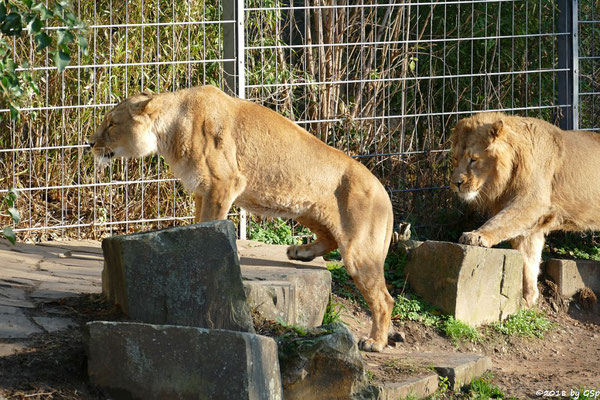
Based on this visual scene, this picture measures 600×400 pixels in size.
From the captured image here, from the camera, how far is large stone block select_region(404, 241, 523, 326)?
7.55m

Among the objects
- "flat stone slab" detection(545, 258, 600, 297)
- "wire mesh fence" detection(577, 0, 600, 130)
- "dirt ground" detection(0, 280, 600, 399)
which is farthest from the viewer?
"wire mesh fence" detection(577, 0, 600, 130)

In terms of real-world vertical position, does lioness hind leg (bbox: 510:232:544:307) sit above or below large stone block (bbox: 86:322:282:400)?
below

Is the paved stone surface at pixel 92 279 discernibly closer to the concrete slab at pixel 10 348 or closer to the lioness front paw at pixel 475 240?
the concrete slab at pixel 10 348

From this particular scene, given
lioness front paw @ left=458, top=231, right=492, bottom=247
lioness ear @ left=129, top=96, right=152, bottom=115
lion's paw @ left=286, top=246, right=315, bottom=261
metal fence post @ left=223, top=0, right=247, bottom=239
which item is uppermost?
metal fence post @ left=223, top=0, right=247, bottom=239

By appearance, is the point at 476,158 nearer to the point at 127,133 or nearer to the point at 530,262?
the point at 530,262

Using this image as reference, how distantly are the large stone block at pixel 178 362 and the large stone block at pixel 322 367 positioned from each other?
0.45m

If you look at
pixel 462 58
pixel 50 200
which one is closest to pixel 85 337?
pixel 50 200

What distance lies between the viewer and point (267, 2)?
351 inches

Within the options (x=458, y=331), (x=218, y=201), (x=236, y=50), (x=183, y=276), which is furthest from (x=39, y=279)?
(x=458, y=331)

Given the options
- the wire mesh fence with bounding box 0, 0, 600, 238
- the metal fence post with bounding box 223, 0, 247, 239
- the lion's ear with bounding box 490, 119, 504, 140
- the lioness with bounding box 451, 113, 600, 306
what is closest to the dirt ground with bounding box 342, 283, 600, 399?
A: the lioness with bounding box 451, 113, 600, 306

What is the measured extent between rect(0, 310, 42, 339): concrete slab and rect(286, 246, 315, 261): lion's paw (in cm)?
265

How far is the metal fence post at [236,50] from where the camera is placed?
8.25 meters

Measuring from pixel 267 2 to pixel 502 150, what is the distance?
2793 millimetres

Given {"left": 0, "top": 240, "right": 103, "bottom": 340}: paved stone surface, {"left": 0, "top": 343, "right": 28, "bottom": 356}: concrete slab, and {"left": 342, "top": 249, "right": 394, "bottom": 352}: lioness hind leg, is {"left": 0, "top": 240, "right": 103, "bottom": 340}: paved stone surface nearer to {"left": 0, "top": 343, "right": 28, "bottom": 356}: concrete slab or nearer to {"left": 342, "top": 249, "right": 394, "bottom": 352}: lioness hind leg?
{"left": 0, "top": 343, "right": 28, "bottom": 356}: concrete slab
